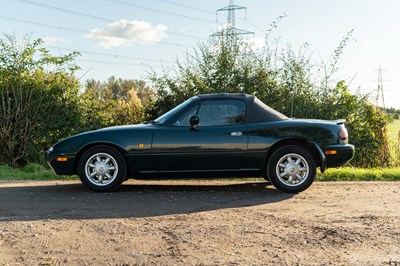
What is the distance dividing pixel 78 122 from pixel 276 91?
5.46m

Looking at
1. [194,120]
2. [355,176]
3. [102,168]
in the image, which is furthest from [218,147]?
[355,176]

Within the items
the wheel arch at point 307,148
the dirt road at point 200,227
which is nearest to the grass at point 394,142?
the dirt road at point 200,227

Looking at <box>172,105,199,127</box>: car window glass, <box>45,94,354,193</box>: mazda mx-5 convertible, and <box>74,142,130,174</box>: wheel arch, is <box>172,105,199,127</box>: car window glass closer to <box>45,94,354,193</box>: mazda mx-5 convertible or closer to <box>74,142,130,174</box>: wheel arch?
<box>45,94,354,193</box>: mazda mx-5 convertible

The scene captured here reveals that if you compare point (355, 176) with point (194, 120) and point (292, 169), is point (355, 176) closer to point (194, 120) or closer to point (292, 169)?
point (292, 169)

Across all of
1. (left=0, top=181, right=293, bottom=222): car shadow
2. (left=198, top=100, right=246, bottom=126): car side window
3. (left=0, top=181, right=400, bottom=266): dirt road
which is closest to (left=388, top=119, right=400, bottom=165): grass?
(left=0, top=181, right=400, bottom=266): dirt road

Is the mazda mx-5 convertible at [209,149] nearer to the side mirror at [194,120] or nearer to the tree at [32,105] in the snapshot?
the side mirror at [194,120]

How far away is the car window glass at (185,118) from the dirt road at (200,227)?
1.12 m

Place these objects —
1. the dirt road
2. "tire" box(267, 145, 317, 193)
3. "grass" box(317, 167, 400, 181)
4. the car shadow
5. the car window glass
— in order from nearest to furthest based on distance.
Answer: the dirt road, the car shadow, "tire" box(267, 145, 317, 193), the car window glass, "grass" box(317, 167, 400, 181)

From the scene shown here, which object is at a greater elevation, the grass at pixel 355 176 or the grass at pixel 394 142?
the grass at pixel 394 142

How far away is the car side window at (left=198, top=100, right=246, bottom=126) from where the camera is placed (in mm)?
8000

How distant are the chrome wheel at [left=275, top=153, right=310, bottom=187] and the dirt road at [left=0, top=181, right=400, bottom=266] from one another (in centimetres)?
26

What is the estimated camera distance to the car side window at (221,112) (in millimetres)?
8000

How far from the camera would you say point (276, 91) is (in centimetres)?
1369

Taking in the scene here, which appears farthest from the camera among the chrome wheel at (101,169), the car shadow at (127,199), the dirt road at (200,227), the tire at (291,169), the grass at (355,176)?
the grass at (355,176)
